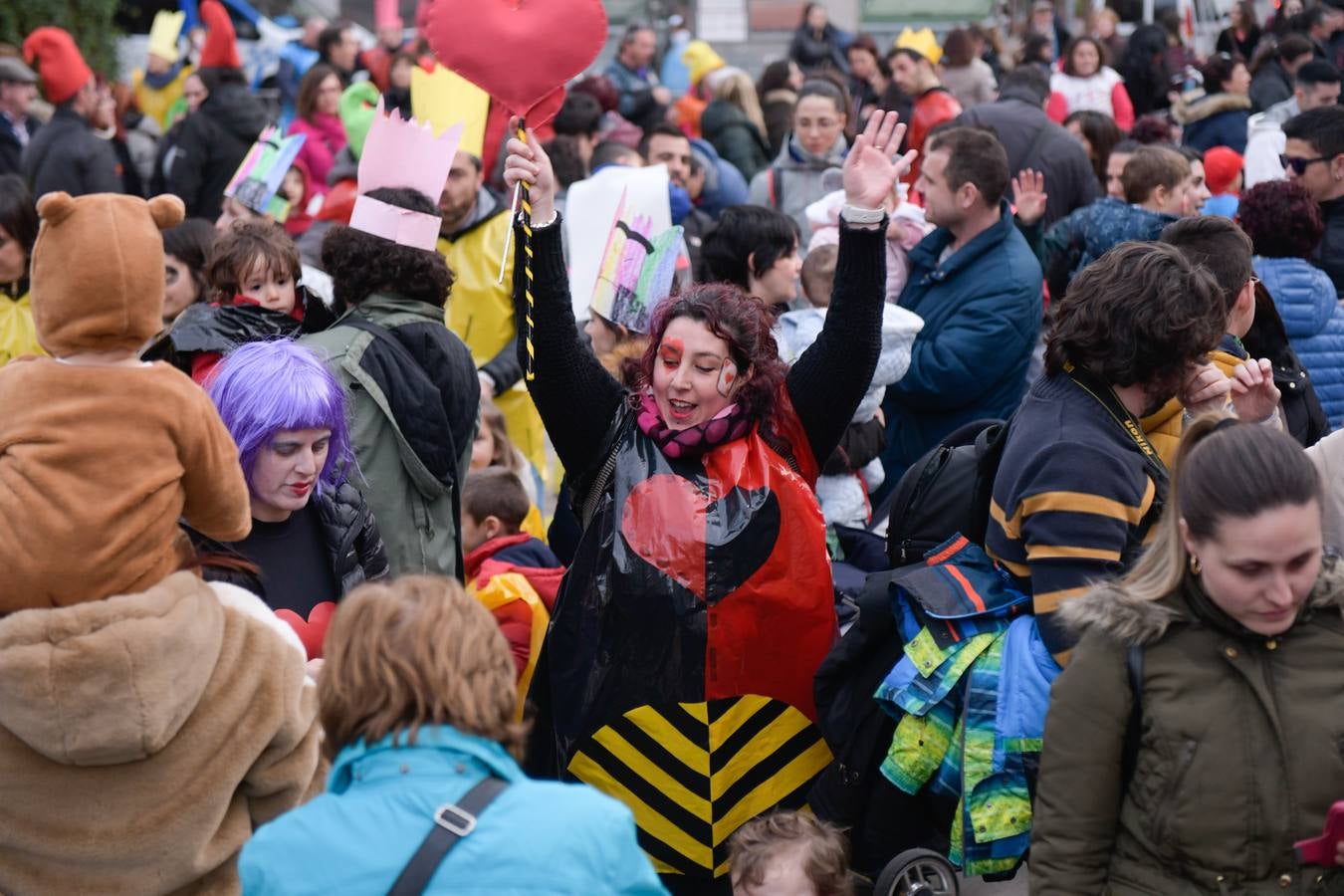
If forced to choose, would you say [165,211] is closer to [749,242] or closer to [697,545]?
[697,545]

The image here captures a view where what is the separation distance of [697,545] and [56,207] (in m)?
1.62

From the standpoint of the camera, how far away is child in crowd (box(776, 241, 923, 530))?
5238 millimetres

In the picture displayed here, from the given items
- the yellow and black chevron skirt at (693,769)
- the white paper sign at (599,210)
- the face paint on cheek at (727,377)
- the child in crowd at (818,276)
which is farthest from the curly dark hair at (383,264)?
the yellow and black chevron skirt at (693,769)

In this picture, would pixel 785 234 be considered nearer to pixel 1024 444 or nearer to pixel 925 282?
pixel 925 282

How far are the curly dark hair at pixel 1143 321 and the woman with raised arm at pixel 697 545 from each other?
643 mm

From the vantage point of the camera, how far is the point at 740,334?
3.94 m

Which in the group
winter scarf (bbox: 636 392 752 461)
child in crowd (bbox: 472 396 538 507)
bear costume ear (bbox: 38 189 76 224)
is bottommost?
child in crowd (bbox: 472 396 538 507)

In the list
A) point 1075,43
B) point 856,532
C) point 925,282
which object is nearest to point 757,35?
point 1075,43

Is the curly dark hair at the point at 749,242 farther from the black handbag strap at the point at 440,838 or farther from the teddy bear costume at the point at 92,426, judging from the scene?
the black handbag strap at the point at 440,838

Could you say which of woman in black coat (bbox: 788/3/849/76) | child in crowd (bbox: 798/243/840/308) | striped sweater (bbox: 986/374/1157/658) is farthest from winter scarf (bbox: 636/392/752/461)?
woman in black coat (bbox: 788/3/849/76)

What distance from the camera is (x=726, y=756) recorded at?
385cm

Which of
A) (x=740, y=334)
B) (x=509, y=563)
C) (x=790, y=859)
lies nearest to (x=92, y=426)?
(x=740, y=334)

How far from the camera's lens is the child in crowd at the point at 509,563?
189 inches

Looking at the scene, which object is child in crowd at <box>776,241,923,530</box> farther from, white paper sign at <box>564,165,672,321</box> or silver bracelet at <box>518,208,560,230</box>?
silver bracelet at <box>518,208,560,230</box>
